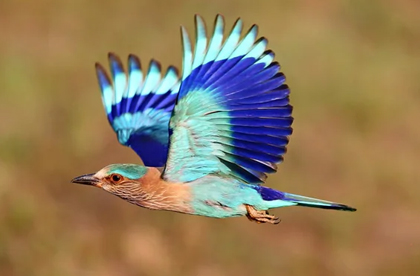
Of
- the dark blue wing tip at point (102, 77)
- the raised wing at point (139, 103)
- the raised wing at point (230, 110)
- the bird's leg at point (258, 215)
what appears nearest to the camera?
the raised wing at point (230, 110)

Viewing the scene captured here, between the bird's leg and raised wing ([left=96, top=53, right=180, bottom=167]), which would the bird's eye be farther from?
raised wing ([left=96, top=53, right=180, bottom=167])

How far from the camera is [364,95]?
32.2 feet

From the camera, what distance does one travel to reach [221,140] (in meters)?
5.12

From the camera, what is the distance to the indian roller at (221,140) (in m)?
5.08

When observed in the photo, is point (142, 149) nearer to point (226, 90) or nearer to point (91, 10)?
point (226, 90)

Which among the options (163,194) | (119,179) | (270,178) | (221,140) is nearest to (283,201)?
(221,140)

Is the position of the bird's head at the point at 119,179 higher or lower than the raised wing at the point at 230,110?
lower

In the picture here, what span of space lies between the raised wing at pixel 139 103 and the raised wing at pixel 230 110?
850 millimetres

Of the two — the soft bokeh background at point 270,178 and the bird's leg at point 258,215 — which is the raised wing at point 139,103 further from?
the soft bokeh background at point 270,178

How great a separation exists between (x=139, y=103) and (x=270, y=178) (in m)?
2.20

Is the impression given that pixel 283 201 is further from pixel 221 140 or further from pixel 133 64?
pixel 133 64

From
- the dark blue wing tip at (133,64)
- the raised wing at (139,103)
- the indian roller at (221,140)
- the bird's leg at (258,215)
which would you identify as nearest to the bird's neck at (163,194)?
the indian roller at (221,140)

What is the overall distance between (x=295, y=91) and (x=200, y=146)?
4815mm

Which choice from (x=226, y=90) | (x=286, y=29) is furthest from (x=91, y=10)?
(x=226, y=90)
